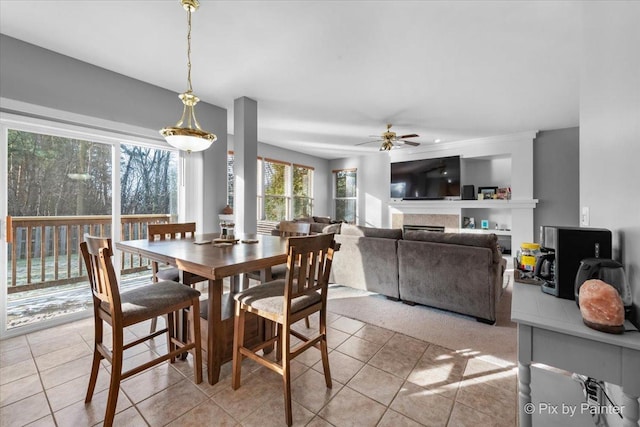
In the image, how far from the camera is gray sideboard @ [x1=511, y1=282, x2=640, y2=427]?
2.76ft

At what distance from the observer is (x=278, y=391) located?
5.46ft

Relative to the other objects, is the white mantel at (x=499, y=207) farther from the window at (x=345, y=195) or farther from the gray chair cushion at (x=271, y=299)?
the gray chair cushion at (x=271, y=299)

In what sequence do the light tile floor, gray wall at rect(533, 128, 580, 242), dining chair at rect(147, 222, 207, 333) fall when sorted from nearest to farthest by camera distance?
the light tile floor → dining chair at rect(147, 222, 207, 333) → gray wall at rect(533, 128, 580, 242)

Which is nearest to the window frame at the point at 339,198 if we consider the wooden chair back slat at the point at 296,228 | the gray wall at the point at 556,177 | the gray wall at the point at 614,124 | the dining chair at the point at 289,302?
the gray wall at the point at 556,177

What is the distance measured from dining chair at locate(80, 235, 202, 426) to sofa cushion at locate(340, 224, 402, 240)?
217 cm

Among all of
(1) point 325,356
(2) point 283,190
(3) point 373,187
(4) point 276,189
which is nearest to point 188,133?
(1) point 325,356

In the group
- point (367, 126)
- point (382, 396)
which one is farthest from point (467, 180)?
point (382, 396)

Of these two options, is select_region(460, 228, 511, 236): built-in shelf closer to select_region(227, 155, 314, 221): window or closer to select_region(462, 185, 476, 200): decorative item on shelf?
select_region(462, 185, 476, 200): decorative item on shelf

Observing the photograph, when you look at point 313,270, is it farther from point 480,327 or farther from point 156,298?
point 480,327

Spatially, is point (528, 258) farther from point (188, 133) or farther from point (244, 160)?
point (244, 160)

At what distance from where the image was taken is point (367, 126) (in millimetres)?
4883

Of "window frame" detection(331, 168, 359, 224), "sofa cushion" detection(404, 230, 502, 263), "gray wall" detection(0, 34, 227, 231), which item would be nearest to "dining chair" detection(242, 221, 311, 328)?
"sofa cushion" detection(404, 230, 502, 263)

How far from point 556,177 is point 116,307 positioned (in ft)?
22.2

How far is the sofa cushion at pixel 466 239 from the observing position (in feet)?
8.53
